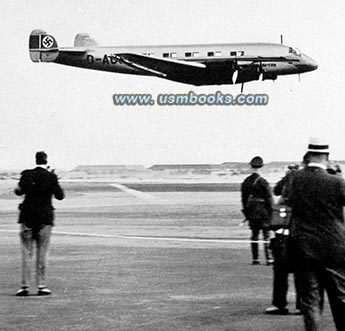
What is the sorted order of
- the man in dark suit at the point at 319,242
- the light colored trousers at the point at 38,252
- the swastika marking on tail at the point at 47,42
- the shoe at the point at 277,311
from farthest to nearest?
the swastika marking on tail at the point at 47,42
the light colored trousers at the point at 38,252
the shoe at the point at 277,311
the man in dark suit at the point at 319,242

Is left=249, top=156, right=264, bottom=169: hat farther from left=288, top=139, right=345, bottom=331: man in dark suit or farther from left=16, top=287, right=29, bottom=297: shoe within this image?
left=288, top=139, right=345, bottom=331: man in dark suit

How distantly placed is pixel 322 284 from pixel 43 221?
5447mm

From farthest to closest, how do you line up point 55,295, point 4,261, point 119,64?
point 119,64, point 4,261, point 55,295

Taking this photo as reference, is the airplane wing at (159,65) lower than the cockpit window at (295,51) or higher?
lower

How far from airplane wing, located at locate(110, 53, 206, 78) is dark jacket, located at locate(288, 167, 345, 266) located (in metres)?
45.2

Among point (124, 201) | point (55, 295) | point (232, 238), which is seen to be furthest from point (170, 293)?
point (124, 201)

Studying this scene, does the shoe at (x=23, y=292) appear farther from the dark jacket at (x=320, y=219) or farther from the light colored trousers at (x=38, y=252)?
the dark jacket at (x=320, y=219)

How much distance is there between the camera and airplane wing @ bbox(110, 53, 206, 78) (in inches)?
2140

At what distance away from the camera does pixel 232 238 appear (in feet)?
77.5

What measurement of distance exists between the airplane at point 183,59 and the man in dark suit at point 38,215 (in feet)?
133

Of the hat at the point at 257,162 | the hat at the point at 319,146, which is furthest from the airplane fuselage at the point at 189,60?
the hat at the point at 319,146

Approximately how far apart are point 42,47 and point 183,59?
289 inches

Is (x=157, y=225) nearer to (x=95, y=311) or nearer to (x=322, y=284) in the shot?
(x=95, y=311)

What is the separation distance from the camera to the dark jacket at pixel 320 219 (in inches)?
361
